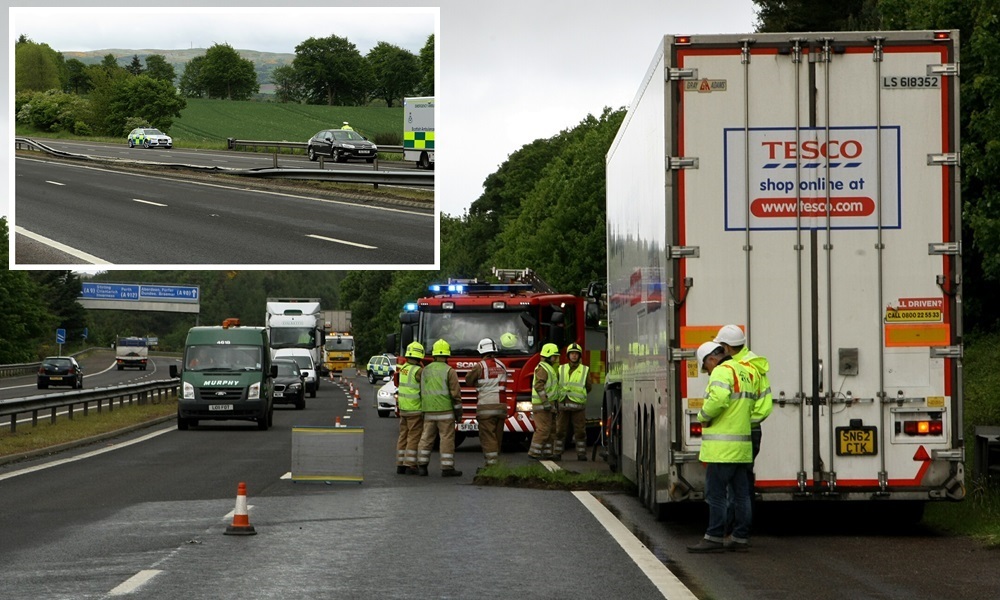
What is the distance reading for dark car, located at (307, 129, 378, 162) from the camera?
135 ft

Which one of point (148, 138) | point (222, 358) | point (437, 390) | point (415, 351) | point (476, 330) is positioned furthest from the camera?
point (148, 138)

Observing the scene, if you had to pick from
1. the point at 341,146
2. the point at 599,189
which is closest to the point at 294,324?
the point at 599,189

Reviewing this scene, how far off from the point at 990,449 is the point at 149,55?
2606 centimetres

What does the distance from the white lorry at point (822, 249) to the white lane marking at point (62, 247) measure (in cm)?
2545

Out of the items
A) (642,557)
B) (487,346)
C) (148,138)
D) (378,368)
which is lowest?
(378,368)

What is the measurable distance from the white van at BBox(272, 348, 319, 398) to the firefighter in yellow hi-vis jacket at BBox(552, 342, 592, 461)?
32.2 meters

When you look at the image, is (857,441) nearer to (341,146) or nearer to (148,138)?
(341,146)

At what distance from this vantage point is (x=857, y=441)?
12500 millimetres

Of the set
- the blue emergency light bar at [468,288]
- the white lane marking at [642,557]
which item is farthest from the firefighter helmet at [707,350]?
the blue emergency light bar at [468,288]

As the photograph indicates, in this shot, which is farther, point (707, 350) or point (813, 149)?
point (813, 149)

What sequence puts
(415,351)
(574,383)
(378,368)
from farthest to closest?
(378,368) < (574,383) < (415,351)

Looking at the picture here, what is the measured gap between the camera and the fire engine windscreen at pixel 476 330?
26.6 meters

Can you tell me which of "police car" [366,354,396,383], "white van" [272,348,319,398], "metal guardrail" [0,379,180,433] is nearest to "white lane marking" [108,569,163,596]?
"metal guardrail" [0,379,180,433]

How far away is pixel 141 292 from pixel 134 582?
103 m
